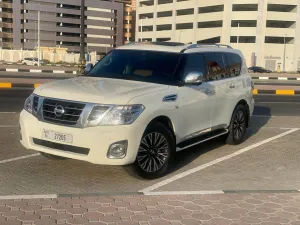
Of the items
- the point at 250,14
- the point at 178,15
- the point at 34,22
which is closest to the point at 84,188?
the point at 250,14

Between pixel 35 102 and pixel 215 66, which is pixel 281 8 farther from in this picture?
pixel 35 102

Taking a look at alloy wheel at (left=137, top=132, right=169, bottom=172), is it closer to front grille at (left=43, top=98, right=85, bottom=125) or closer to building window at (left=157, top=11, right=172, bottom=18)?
front grille at (left=43, top=98, right=85, bottom=125)

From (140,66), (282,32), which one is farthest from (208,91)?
(282,32)

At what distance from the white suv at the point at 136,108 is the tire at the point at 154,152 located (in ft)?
0.04

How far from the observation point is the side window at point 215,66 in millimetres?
6621

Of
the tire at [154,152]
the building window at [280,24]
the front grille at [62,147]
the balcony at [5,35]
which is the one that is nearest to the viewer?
the front grille at [62,147]

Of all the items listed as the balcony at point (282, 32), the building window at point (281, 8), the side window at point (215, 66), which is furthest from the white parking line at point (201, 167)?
the building window at point (281, 8)

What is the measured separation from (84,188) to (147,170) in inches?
34.2

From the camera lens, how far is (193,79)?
5.75 m

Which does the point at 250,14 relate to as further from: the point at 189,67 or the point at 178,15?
the point at 189,67

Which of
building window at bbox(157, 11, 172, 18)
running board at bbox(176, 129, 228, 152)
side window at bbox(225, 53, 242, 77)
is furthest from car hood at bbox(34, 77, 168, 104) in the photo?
building window at bbox(157, 11, 172, 18)

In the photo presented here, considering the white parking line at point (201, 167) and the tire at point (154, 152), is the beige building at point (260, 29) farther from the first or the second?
the tire at point (154, 152)

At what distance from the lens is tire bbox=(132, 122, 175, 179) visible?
5117mm

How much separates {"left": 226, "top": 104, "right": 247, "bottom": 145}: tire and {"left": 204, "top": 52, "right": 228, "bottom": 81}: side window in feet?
2.65
